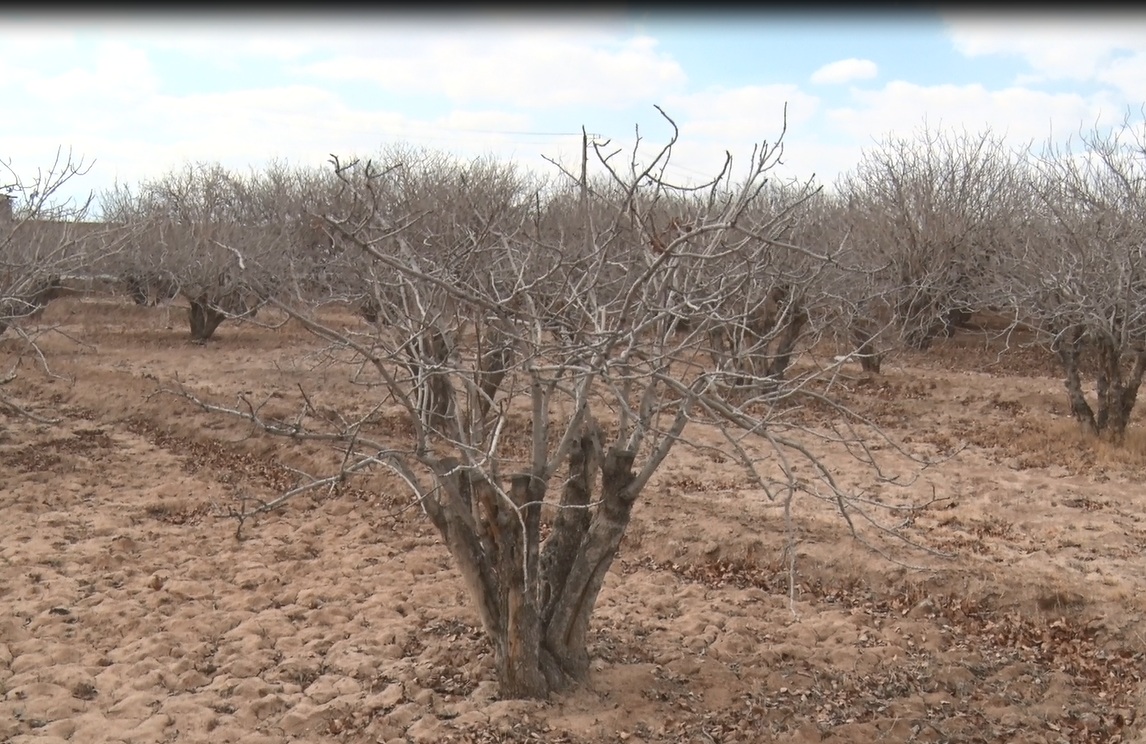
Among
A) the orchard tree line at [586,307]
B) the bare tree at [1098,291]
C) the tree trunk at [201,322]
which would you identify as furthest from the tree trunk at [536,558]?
the tree trunk at [201,322]

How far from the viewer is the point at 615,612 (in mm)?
5805

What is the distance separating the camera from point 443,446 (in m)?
9.03

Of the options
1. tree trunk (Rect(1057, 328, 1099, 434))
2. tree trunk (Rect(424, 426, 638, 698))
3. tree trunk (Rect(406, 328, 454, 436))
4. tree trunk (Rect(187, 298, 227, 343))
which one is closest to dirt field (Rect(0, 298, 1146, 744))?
tree trunk (Rect(424, 426, 638, 698))

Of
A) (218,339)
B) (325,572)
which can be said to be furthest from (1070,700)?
(218,339)

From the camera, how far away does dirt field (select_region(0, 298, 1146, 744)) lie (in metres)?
4.47

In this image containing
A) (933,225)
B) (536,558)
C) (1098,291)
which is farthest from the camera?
(933,225)

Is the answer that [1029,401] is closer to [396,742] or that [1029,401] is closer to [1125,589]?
[1125,589]

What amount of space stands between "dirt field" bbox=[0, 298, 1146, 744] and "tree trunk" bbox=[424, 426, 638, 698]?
0.21 metres

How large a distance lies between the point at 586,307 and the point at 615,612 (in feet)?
6.73

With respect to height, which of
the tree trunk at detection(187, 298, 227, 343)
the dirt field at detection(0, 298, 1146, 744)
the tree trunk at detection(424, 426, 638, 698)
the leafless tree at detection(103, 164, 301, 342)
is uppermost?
the leafless tree at detection(103, 164, 301, 342)

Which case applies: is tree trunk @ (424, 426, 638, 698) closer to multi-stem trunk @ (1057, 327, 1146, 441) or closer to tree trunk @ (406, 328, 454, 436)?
tree trunk @ (406, 328, 454, 436)

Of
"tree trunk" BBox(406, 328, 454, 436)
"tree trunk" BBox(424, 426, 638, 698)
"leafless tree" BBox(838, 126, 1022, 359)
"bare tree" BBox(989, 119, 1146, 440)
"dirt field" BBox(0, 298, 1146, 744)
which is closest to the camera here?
"tree trunk" BBox(406, 328, 454, 436)

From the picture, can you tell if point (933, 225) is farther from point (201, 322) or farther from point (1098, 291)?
point (201, 322)

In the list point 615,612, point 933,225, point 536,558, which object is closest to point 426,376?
point 536,558
